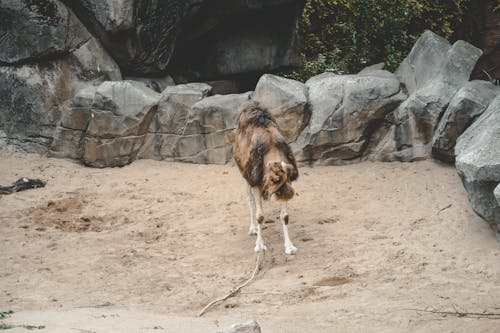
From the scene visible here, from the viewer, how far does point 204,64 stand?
13.2 meters

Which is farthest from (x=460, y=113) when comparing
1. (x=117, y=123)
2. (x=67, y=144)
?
(x=67, y=144)

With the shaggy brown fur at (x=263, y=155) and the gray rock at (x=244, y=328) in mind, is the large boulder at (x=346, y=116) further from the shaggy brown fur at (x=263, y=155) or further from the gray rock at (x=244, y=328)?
the gray rock at (x=244, y=328)

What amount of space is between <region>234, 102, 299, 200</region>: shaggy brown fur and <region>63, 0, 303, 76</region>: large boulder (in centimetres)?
374

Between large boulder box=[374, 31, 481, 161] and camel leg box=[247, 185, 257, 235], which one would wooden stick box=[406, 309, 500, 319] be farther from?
large boulder box=[374, 31, 481, 161]

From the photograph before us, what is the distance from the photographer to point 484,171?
729 centimetres

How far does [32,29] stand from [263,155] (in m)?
5.47

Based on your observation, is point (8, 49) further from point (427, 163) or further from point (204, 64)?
point (427, 163)

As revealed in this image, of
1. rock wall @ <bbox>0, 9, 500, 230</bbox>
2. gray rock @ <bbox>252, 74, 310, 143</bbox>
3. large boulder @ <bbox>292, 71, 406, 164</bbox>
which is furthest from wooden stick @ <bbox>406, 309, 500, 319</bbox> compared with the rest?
gray rock @ <bbox>252, 74, 310, 143</bbox>

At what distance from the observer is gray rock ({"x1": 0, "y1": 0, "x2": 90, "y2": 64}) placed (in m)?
11.3

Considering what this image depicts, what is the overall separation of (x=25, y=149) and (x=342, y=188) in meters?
5.59

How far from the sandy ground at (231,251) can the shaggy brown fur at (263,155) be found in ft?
2.74

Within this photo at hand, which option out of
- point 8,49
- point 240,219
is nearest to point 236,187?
point 240,219

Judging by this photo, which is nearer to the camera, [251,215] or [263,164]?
[263,164]

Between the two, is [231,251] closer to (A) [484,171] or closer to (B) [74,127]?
(A) [484,171]
